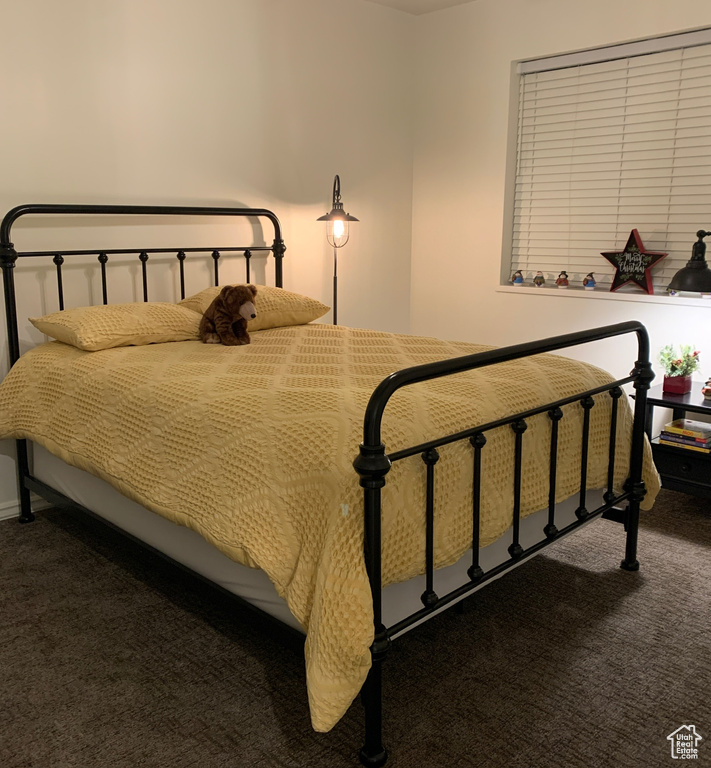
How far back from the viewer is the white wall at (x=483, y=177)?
3.43 meters

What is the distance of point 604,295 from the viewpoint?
3.58m

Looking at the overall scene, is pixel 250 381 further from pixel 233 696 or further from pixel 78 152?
pixel 78 152

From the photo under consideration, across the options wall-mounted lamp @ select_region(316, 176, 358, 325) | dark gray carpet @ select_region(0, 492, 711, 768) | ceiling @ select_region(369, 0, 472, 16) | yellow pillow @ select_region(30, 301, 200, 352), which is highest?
ceiling @ select_region(369, 0, 472, 16)

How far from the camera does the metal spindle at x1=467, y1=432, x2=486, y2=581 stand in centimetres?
173

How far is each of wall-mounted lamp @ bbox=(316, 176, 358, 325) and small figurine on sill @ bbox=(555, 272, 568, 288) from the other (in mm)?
1081

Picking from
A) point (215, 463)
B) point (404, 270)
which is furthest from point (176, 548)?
point (404, 270)

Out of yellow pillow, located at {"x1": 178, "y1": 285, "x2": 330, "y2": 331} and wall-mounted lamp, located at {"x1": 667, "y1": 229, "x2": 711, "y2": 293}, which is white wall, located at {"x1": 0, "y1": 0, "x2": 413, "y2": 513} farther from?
wall-mounted lamp, located at {"x1": 667, "y1": 229, "x2": 711, "y2": 293}

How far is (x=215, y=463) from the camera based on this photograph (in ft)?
5.84

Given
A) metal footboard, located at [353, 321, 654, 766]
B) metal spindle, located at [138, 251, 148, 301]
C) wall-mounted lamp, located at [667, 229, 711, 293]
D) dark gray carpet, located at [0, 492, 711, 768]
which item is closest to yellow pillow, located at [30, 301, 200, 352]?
metal spindle, located at [138, 251, 148, 301]

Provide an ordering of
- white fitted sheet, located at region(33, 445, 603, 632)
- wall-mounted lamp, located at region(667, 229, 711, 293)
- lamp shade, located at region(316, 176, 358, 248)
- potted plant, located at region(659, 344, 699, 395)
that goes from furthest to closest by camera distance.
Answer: lamp shade, located at region(316, 176, 358, 248)
potted plant, located at region(659, 344, 699, 395)
wall-mounted lamp, located at region(667, 229, 711, 293)
white fitted sheet, located at region(33, 445, 603, 632)

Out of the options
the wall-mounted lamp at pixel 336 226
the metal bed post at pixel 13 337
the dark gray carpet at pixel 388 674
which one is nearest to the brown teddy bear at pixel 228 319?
the metal bed post at pixel 13 337

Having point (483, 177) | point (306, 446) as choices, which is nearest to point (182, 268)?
point (483, 177)

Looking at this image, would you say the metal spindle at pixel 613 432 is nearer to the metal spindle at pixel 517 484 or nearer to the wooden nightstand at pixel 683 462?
the metal spindle at pixel 517 484

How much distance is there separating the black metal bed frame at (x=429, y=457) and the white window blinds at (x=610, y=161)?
1410mm
